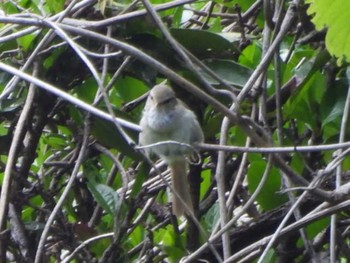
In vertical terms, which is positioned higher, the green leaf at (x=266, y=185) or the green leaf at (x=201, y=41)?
the green leaf at (x=201, y=41)

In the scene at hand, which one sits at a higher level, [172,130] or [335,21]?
[335,21]

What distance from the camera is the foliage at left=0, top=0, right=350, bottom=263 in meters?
2.36

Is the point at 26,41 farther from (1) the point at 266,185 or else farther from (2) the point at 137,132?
(1) the point at 266,185

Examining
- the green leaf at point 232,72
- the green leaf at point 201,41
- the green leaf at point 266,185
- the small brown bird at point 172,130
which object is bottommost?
the green leaf at point 266,185

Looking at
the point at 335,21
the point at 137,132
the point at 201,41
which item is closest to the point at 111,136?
the point at 137,132

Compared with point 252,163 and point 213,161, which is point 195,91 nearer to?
point 252,163

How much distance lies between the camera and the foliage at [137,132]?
7.74 ft

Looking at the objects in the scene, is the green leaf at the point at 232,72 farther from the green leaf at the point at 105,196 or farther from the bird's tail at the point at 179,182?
the green leaf at the point at 105,196

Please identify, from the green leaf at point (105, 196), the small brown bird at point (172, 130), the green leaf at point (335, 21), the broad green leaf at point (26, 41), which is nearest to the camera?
the green leaf at point (335, 21)

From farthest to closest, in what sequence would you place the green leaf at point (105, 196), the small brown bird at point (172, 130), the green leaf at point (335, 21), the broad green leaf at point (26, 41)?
the broad green leaf at point (26, 41)
the green leaf at point (105, 196)
the small brown bird at point (172, 130)
the green leaf at point (335, 21)

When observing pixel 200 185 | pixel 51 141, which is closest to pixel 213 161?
pixel 200 185

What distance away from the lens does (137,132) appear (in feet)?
8.25

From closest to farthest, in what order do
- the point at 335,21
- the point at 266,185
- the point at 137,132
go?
the point at 335,21 → the point at 266,185 → the point at 137,132

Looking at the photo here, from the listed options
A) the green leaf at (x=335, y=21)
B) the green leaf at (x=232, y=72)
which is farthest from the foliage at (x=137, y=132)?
the green leaf at (x=335, y=21)
